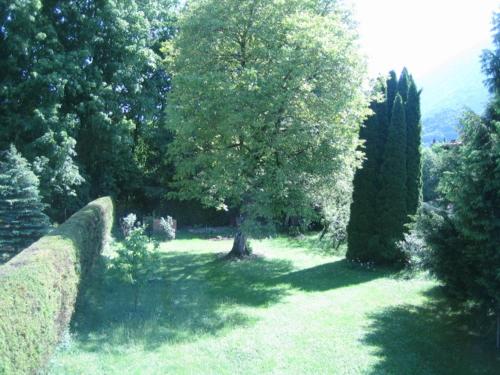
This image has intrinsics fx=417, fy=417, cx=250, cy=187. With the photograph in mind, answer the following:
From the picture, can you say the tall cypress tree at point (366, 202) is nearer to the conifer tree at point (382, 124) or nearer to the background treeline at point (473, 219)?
the conifer tree at point (382, 124)

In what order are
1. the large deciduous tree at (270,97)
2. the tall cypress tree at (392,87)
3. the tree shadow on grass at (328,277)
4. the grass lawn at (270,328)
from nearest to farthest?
the grass lawn at (270,328), the large deciduous tree at (270,97), the tree shadow on grass at (328,277), the tall cypress tree at (392,87)

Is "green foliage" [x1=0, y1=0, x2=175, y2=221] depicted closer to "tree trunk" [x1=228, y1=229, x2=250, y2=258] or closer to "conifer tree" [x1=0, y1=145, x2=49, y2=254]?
"conifer tree" [x1=0, y1=145, x2=49, y2=254]

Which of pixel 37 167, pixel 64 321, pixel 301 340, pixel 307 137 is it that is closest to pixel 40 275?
pixel 64 321

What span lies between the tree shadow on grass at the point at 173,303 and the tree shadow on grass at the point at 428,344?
2.48 meters

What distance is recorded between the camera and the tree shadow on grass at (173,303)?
6.90 meters

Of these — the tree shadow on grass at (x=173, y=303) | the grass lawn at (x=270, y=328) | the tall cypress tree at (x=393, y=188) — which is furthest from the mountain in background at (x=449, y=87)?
the grass lawn at (x=270, y=328)

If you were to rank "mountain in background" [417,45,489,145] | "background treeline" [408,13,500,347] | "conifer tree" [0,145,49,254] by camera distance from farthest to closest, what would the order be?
1. "mountain in background" [417,45,489,145]
2. "conifer tree" [0,145,49,254]
3. "background treeline" [408,13,500,347]

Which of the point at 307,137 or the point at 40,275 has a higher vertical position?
the point at 307,137

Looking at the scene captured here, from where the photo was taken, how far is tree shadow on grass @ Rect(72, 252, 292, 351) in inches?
272

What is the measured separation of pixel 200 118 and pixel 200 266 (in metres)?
4.48

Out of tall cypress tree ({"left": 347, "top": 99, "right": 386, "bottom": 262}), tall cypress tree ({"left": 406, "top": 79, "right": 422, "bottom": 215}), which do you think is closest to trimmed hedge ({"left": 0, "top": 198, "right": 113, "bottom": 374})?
tall cypress tree ({"left": 347, "top": 99, "right": 386, "bottom": 262})

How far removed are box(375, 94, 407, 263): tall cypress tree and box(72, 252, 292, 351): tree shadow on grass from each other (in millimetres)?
3236

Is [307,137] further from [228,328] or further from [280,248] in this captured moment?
[280,248]

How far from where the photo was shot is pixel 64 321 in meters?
6.38
